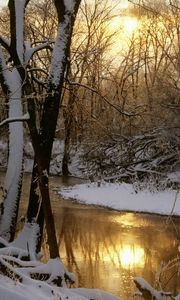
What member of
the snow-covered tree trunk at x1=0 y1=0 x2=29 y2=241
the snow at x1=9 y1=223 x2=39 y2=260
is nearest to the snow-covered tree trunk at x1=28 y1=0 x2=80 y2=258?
the snow-covered tree trunk at x1=0 y1=0 x2=29 y2=241

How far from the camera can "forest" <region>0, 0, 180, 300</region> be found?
7238mm

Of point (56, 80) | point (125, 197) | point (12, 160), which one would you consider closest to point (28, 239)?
point (12, 160)

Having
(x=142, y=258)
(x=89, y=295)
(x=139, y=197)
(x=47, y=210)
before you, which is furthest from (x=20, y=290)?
(x=139, y=197)

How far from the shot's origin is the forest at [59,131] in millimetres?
7238

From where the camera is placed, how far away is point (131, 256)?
12391 mm

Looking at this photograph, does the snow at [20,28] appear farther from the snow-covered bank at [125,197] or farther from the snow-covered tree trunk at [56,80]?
the snow-covered bank at [125,197]

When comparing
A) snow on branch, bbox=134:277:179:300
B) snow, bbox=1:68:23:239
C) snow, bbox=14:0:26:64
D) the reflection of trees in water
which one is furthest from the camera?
the reflection of trees in water

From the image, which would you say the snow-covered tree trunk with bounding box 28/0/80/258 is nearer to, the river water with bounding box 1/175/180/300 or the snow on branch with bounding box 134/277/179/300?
the river water with bounding box 1/175/180/300

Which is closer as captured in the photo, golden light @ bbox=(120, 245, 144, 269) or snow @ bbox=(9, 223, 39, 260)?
snow @ bbox=(9, 223, 39, 260)

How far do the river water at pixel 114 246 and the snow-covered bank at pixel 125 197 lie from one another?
761mm

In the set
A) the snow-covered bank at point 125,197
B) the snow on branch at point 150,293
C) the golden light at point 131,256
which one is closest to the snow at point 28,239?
the snow on branch at point 150,293

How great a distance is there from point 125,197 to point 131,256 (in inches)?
332

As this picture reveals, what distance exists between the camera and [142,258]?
12258mm

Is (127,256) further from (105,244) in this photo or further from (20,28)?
(20,28)
